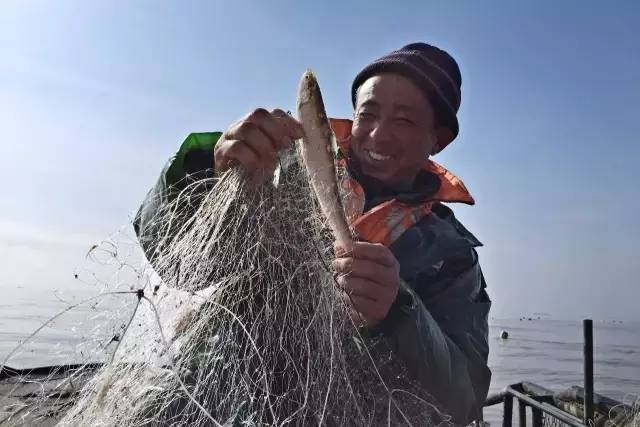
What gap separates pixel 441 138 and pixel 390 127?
25.5 inches

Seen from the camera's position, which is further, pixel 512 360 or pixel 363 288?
pixel 512 360

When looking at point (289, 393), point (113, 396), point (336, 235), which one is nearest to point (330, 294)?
point (336, 235)

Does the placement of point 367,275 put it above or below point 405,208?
below

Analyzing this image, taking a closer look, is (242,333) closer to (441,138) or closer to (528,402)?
(441,138)

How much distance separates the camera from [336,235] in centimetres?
208

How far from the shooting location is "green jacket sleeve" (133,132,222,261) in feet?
8.14

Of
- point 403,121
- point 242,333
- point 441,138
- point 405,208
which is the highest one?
point 441,138

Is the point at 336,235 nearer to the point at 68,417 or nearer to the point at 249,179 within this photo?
the point at 249,179

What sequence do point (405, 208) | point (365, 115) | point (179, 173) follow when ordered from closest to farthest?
point (179, 173), point (405, 208), point (365, 115)

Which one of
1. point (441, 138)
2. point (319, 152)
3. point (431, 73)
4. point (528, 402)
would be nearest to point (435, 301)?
point (319, 152)

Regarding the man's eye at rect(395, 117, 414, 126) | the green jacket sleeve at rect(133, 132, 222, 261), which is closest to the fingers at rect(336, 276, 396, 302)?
the green jacket sleeve at rect(133, 132, 222, 261)

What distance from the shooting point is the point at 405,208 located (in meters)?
3.13

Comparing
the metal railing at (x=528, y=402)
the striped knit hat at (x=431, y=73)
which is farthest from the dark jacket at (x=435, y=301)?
the metal railing at (x=528, y=402)

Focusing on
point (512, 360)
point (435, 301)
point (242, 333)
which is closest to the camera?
point (242, 333)
